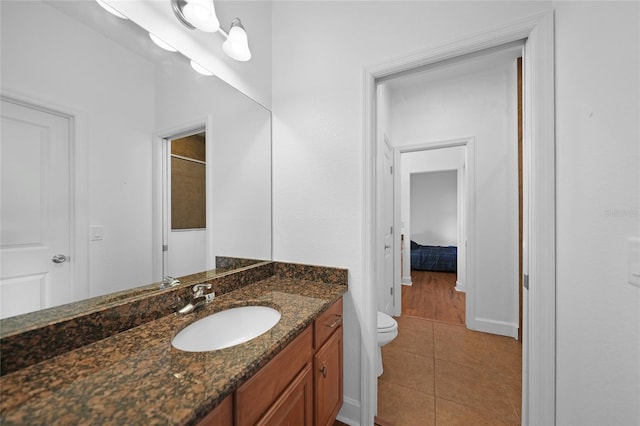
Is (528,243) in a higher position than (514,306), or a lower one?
higher

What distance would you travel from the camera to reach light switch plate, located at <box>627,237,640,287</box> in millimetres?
551

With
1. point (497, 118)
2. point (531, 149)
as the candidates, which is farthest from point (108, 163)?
point (497, 118)

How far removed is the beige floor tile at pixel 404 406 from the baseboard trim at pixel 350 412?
0.17 m

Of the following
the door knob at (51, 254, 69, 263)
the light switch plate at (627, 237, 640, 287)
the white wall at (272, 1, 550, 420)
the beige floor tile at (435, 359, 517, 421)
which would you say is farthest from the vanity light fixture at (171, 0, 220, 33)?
the beige floor tile at (435, 359, 517, 421)

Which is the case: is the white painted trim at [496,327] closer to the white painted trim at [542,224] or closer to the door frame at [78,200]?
the white painted trim at [542,224]

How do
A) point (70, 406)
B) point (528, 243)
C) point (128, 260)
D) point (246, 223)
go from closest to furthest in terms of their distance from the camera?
1. point (70, 406)
2. point (128, 260)
3. point (528, 243)
4. point (246, 223)

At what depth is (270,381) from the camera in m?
0.78

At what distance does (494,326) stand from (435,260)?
8.64ft

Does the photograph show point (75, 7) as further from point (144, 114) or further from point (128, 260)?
point (128, 260)

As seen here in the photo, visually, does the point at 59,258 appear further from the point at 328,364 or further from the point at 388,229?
the point at 388,229

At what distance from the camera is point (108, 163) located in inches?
34.9

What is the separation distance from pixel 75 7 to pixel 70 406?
1.15m

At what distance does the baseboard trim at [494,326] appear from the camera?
2434 millimetres

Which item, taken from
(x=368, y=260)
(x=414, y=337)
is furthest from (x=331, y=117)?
(x=414, y=337)
